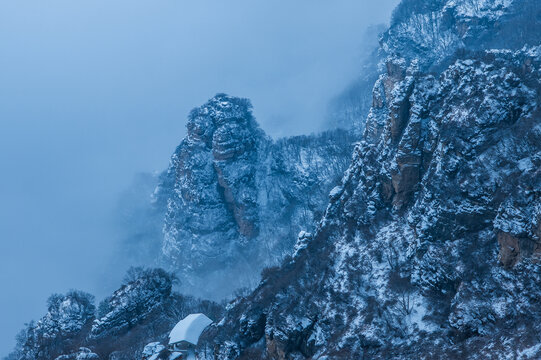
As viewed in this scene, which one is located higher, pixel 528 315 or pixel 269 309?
pixel 269 309

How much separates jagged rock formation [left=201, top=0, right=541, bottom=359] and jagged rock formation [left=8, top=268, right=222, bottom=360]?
20.0 meters

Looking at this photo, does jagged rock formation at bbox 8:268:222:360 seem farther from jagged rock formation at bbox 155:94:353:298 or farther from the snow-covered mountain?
jagged rock formation at bbox 155:94:353:298

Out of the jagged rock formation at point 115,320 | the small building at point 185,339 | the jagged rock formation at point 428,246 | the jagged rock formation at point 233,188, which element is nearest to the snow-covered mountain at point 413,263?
the jagged rock formation at point 428,246

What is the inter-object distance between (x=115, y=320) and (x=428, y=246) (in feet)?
211

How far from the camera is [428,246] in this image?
54469 mm

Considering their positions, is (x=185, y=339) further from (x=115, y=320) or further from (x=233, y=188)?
(x=233, y=188)

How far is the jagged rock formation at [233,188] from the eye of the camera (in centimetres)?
15388

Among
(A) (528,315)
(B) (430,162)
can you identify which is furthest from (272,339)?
(B) (430,162)

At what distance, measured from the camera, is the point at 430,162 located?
6150 cm

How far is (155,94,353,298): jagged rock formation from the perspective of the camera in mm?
153875

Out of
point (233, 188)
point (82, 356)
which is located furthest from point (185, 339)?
point (233, 188)

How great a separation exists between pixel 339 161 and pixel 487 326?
113 m

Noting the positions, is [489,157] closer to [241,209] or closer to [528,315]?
[528,315]

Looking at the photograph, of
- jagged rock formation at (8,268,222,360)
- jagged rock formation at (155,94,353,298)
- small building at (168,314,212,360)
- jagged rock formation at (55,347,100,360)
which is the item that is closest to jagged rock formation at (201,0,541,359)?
small building at (168,314,212,360)
